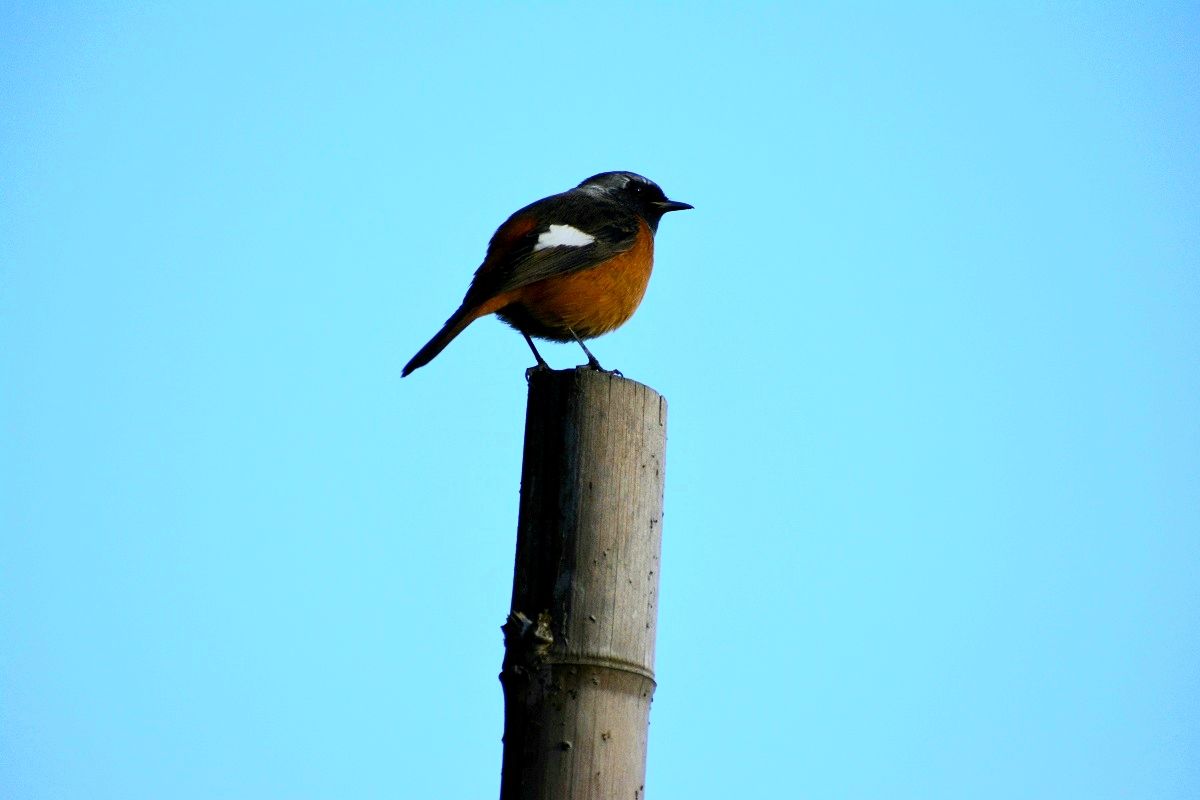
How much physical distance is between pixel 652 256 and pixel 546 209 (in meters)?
0.91

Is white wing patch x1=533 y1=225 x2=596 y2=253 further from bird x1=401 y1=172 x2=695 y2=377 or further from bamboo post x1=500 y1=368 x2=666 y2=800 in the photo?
bamboo post x1=500 y1=368 x2=666 y2=800

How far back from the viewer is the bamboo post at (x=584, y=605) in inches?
134

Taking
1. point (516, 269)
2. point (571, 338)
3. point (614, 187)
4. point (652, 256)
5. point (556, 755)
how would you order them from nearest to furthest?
point (556, 755) < point (516, 269) < point (571, 338) < point (652, 256) < point (614, 187)

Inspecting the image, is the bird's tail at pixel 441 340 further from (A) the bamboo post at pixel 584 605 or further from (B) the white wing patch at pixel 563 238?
(A) the bamboo post at pixel 584 605

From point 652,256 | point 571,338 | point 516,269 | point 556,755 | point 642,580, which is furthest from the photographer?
point 652,256

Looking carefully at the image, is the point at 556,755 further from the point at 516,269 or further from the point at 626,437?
the point at 516,269

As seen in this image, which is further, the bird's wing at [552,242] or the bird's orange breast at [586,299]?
the bird's orange breast at [586,299]

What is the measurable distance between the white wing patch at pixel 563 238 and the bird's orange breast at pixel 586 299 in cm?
A: 17

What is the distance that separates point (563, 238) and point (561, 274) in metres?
0.29

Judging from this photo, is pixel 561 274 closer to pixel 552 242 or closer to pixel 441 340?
pixel 552 242

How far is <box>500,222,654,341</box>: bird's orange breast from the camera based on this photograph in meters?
7.39

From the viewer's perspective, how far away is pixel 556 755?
11.1 feet

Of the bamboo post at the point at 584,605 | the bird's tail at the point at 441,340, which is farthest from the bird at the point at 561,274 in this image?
the bamboo post at the point at 584,605

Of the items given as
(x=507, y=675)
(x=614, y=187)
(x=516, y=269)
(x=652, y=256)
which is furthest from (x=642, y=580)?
(x=614, y=187)
